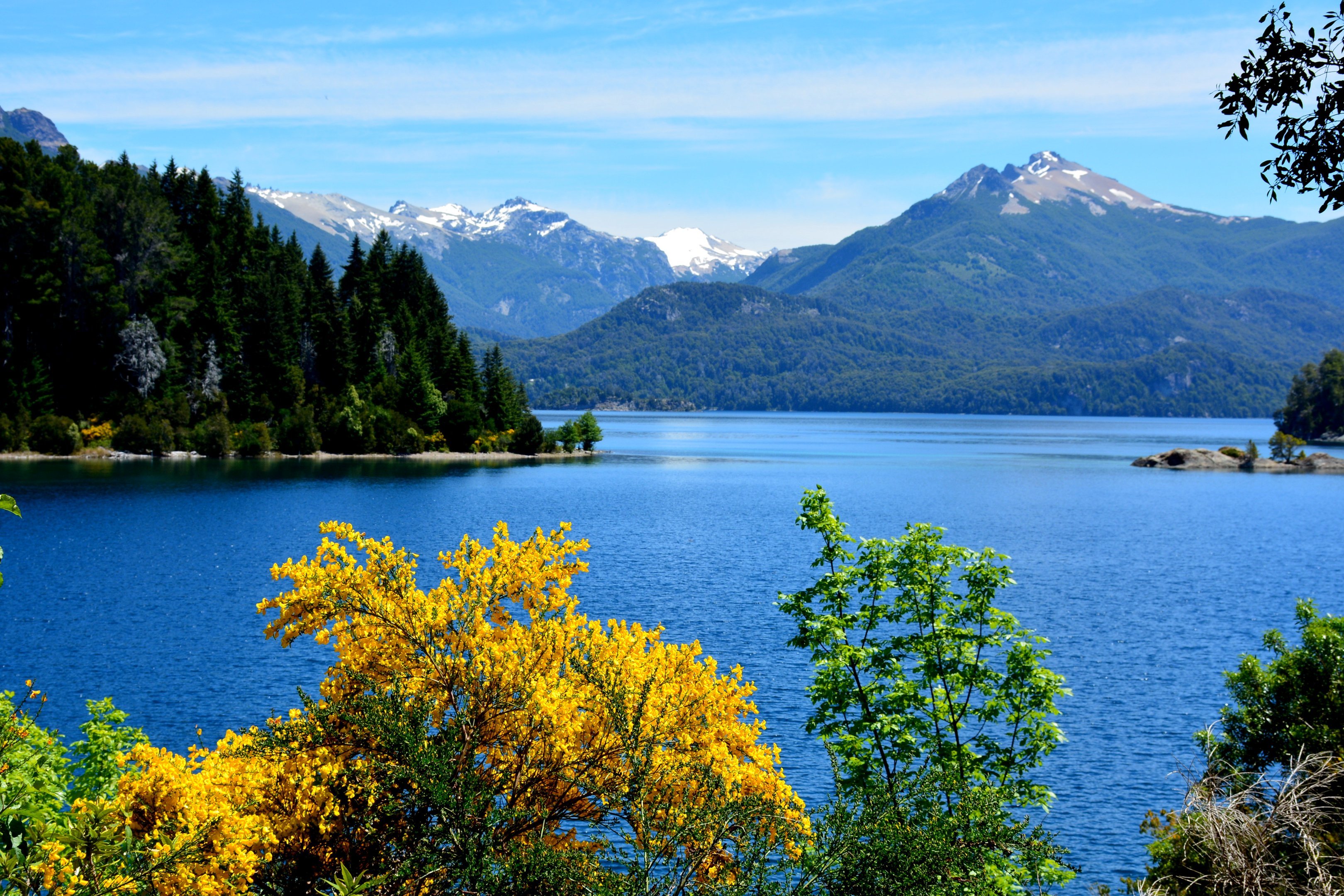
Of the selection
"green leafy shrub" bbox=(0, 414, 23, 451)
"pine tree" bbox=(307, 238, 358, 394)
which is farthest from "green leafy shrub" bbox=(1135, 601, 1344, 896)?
"pine tree" bbox=(307, 238, 358, 394)

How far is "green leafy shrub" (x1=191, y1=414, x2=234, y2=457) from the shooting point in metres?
118

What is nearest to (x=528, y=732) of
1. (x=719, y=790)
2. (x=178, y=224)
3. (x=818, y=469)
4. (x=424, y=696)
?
(x=424, y=696)

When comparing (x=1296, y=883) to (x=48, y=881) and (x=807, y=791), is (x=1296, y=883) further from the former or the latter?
(x=48, y=881)

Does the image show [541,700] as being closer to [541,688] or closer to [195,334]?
[541,688]

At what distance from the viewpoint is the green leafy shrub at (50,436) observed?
108 metres

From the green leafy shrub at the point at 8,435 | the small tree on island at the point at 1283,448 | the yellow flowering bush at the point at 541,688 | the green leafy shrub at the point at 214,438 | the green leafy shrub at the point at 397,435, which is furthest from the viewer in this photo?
the small tree on island at the point at 1283,448

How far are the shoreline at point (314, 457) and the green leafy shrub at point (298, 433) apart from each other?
86 cm

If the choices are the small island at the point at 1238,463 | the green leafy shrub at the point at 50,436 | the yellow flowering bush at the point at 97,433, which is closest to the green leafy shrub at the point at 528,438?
the yellow flowering bush at the point at 97,433

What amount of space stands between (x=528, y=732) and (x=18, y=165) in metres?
129

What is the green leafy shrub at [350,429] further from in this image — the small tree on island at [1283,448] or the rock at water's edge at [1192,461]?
the small tree on island at [1283,448]

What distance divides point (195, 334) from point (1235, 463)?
14482 centimetres

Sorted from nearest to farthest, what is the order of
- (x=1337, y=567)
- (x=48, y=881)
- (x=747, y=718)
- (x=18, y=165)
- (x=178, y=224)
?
(x=48, y=881), (x=747, y=718), (x=1337, y=567), (x=18, y=165), (x=178, y=224)

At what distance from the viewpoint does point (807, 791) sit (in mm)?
24484

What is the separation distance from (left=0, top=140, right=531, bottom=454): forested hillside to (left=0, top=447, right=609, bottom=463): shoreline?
4.61 ft
